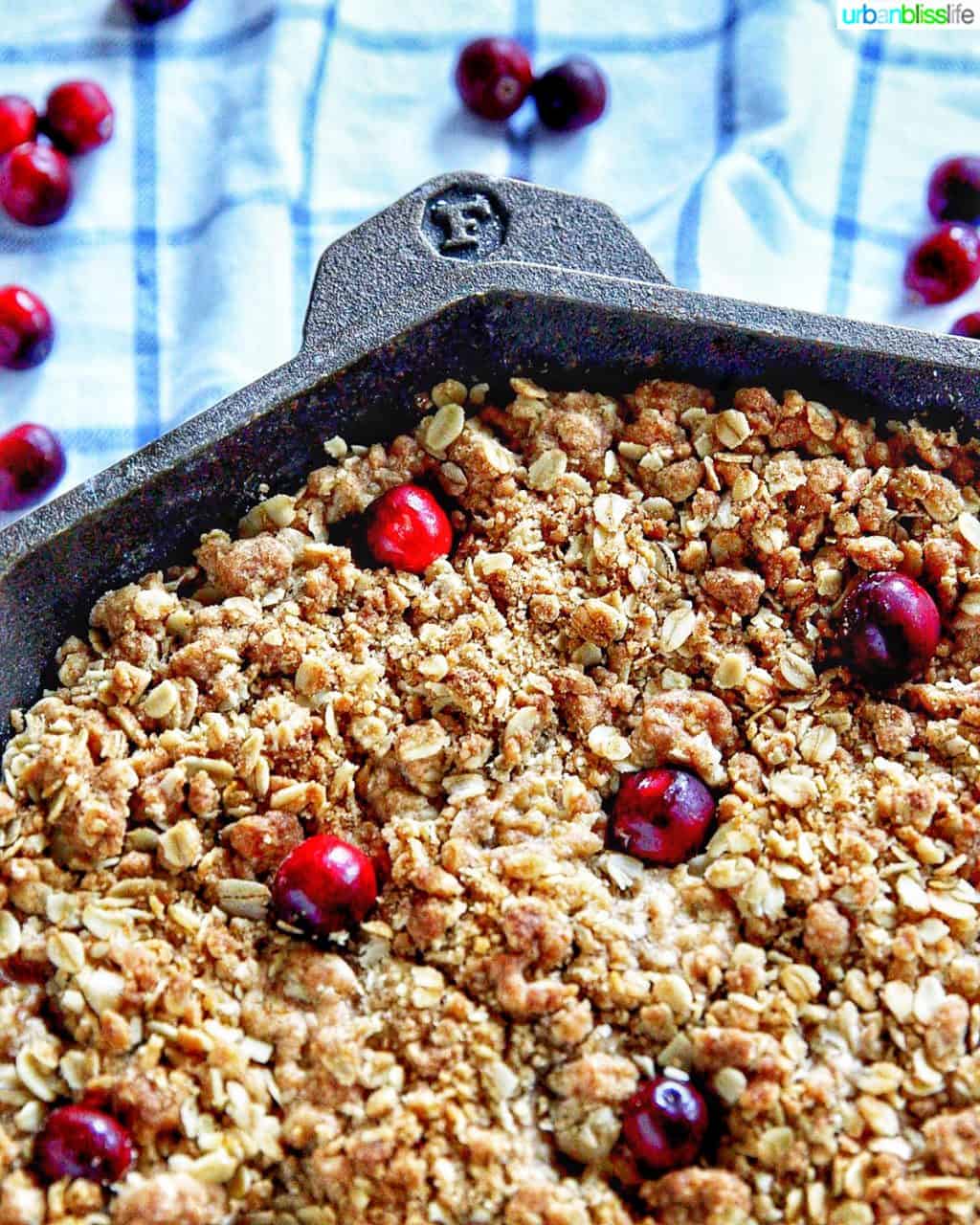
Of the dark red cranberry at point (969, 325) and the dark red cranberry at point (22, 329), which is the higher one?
the dark red cranberry at point (969, 325)

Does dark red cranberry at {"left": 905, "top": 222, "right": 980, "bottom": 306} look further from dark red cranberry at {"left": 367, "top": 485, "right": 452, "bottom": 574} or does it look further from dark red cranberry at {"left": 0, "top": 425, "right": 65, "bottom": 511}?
dark red cranberry at {"left": 0, "top": 425, "right": 65, "bottom": 511}

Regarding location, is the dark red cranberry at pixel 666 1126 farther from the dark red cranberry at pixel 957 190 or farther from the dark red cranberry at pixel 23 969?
the dark red cranberry at pixel 957 190

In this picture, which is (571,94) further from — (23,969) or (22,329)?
(23,969)

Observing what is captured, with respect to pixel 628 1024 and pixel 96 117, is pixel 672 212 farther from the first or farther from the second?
pixel 628 1024

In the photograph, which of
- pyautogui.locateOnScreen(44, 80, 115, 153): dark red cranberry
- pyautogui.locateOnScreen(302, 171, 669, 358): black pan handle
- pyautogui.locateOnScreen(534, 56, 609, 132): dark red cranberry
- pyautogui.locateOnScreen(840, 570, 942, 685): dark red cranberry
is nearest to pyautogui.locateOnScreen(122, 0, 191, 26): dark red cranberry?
pyautogui.locateOnScreen(44, 80, 115, 153): dark red cranberry

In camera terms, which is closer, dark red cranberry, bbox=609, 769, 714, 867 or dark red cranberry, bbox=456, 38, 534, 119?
dark red cranberry, bbox=609, 769, 714, 867

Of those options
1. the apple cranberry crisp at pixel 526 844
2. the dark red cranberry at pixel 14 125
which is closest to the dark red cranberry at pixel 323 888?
the apple cranberry crisp at pixel 526 844
